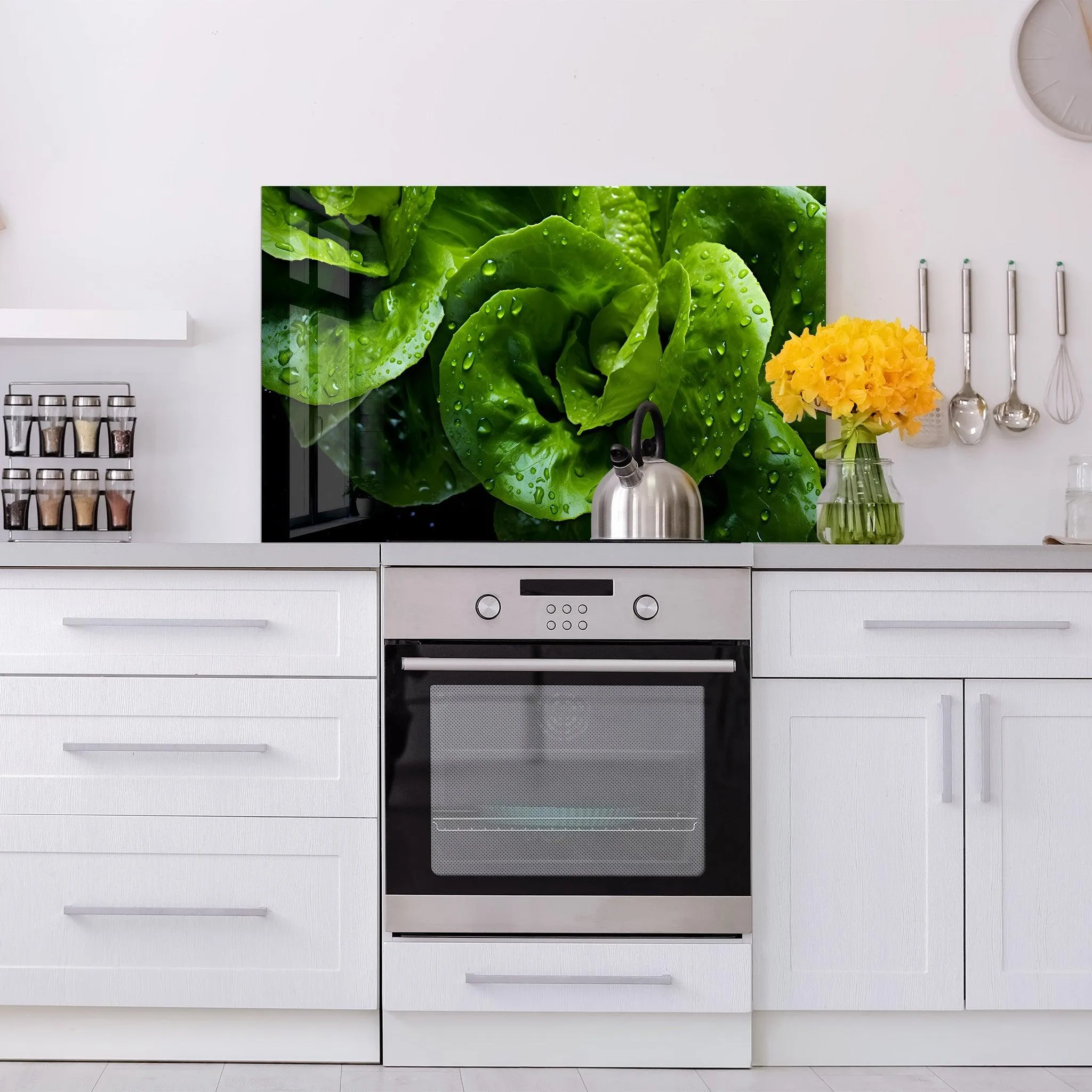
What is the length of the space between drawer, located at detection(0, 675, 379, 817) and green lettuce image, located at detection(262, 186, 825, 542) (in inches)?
27.2

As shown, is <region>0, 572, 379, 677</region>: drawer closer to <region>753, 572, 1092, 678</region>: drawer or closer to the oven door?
the oven door

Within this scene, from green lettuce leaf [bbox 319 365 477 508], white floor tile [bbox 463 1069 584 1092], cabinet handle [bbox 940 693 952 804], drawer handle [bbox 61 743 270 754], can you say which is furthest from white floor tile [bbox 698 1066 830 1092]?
green lettuce leaf [bbox 319 365 477 508]

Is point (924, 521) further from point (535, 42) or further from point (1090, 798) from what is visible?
point (535, 42)

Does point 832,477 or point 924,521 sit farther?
point 924,521

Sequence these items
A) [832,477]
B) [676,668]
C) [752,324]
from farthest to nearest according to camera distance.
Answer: [752,324]
[832,477]
[676,668]

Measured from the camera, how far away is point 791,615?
1.95 m

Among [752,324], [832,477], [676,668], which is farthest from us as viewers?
[752,324]

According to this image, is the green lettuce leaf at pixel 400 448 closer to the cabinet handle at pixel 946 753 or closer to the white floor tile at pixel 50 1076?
the cabinet handle at pixel 946 753

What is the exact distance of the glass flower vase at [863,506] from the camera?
2.16 meters

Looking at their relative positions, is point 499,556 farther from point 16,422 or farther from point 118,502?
point 16,422

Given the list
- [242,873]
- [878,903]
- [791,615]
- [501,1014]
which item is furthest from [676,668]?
[242,873]

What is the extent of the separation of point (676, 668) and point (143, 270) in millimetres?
1544

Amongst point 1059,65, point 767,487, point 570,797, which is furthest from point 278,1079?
point 1059,65

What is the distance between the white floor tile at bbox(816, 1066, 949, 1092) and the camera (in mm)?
1884
